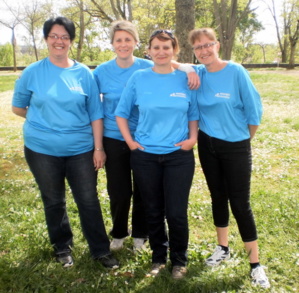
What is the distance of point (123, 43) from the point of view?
329 centimetres

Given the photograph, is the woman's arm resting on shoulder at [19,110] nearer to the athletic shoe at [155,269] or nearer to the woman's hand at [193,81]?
the woman's hand at [193,81]

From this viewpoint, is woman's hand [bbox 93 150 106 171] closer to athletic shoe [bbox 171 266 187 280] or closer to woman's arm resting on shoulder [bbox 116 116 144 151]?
woman's arm resting on shoulder [bbox 116 116 144 151]

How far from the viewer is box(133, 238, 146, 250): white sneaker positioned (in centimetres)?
392

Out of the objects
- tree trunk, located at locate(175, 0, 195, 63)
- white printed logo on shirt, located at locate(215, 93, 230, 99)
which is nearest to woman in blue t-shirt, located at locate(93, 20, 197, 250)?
white printed logo on shirt, located at locate(215, 93, 230, 99)

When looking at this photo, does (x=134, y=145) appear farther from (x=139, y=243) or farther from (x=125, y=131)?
(x=139, y=243)

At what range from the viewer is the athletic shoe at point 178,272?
3.29 meters

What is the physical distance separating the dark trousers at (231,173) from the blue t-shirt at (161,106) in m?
0.30

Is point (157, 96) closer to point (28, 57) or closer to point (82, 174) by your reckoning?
point (82, 174)

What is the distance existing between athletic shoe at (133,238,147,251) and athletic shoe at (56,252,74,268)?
733 millimetres

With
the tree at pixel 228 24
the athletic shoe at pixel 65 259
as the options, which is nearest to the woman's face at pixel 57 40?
the athletic shoe at pixel 65 259

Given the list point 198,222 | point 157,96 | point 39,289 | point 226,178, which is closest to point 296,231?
point 198,222

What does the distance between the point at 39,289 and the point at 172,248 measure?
4.33ft

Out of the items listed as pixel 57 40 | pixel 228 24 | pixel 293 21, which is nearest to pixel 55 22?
pixel 57 40

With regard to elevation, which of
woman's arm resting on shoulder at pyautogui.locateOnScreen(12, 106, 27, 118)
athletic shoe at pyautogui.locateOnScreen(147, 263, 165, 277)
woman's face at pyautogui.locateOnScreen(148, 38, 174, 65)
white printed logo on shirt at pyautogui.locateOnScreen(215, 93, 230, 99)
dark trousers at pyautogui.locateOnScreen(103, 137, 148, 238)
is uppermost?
woman's face at pyautogui.locateOnScreen(148, 38, 174, 65)
